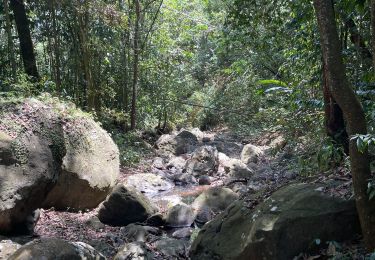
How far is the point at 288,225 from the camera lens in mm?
4027

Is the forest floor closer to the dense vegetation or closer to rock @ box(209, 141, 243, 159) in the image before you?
the dense vegetation

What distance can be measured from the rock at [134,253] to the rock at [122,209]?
1.81 meters

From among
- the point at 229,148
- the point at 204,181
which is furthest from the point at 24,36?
the point at 229,148

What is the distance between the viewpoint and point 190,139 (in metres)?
16.2

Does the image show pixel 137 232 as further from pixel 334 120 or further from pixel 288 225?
pixel 334 120

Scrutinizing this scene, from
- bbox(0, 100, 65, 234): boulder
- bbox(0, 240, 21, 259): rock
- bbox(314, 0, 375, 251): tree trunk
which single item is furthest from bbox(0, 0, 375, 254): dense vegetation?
bbox(0, 240, 21, 259): rock

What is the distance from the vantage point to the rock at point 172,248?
5.87 metres

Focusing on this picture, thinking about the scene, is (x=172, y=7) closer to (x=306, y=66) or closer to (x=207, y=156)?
(x=207, y=156)

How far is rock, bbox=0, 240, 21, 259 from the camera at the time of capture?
4873mm

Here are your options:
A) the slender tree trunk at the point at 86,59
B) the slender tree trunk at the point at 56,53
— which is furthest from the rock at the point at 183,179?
the slender tree trunk at the point at 56,53

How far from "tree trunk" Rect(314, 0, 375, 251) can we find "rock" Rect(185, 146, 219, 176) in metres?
8.95

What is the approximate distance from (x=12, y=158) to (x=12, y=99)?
1489mm

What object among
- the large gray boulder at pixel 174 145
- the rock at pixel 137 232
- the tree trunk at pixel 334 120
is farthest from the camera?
the large gray boulder at pixel 174 145

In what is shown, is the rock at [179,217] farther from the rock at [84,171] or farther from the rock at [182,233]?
the rock at [84,171]
